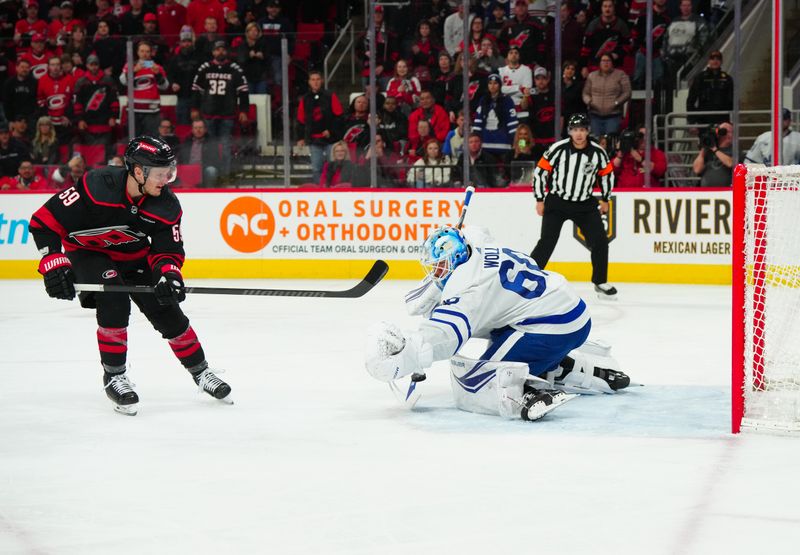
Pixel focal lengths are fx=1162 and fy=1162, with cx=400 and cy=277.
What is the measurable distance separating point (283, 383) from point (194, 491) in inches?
71.8

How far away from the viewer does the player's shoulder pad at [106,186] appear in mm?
4312

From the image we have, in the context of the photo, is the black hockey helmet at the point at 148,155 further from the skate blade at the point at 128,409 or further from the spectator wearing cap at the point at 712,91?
the spectator wearing cap at the point at 712,91

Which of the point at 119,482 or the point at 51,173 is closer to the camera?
the point at 119,482

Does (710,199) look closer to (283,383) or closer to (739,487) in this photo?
(283,383)

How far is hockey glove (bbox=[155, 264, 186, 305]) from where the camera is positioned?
4.28 meters

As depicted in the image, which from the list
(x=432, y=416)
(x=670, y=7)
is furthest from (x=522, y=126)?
(x=432, y=416)

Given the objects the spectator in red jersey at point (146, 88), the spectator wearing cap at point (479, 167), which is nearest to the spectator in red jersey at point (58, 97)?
the spectator in red jersey at point (146, 88)

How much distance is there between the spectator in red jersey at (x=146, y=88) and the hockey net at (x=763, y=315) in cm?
650

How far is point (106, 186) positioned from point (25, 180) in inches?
246

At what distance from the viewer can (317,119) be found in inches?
382

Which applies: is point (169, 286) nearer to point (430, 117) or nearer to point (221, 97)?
point (430, 117)

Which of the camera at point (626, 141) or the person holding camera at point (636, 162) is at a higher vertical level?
the camera at point (626, 141)

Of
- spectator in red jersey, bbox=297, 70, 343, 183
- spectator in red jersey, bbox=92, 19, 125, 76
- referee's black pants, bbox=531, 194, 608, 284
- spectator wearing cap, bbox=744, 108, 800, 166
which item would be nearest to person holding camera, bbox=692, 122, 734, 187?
spectator wearing cap, bbox=744, 108, 800, 166

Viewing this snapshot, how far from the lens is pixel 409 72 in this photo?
9.73m
